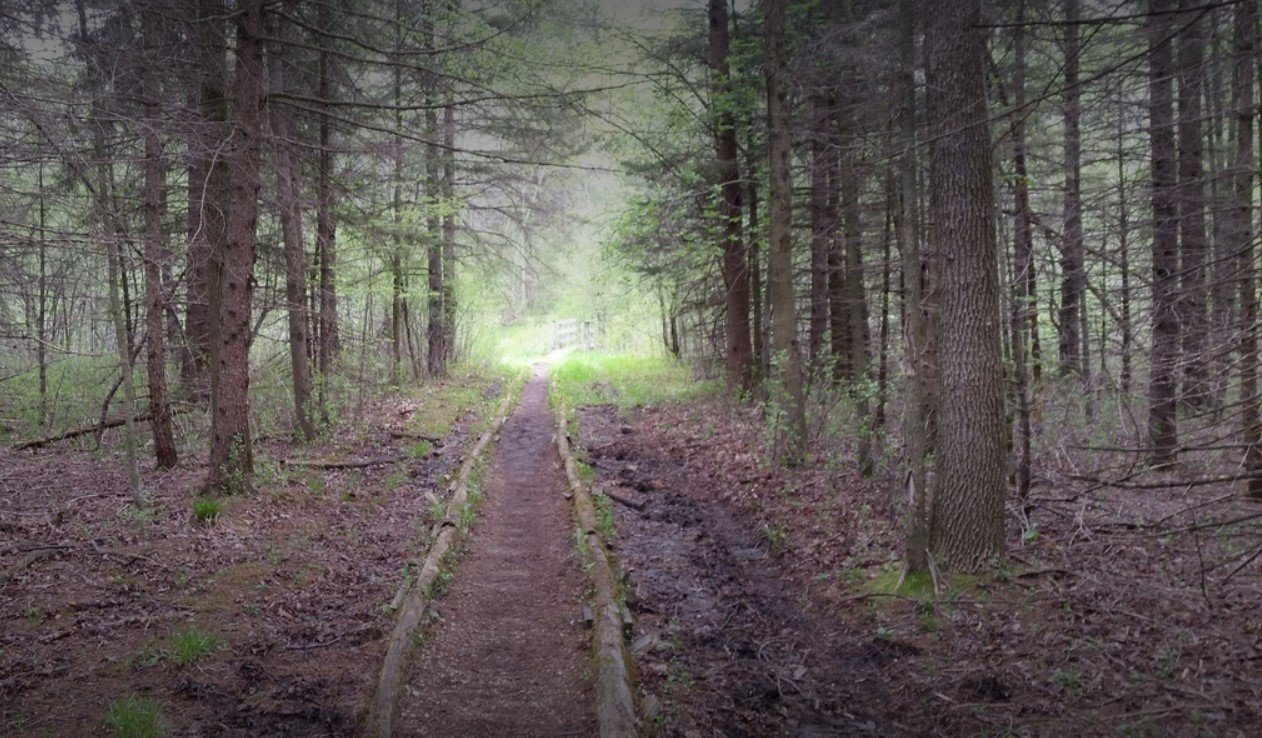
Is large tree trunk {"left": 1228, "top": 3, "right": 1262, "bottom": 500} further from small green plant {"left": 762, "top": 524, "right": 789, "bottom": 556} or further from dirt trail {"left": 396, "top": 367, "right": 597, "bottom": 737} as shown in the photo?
dirt trail {"left": 396, "top": 367, "right": 597, "bottom": 737}

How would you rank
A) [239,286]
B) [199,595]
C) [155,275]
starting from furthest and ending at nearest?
1. [155,275]
2. [239,286]
3. [199,595]

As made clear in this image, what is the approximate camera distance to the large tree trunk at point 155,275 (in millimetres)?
7664

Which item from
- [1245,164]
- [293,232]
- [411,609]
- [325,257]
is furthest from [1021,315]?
[325,257]

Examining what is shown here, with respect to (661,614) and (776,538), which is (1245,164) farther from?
(661,614)

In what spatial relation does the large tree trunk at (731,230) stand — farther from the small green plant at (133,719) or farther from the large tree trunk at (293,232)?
the small green plant at (133,719)

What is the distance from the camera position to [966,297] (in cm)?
620

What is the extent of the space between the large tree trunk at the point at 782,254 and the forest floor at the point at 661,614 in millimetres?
776

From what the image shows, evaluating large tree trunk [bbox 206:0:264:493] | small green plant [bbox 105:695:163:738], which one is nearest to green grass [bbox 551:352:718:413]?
large tree trunk [bbox 206:0:264:493]

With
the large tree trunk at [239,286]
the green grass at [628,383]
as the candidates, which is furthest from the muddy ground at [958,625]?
the green grass at [628,383]

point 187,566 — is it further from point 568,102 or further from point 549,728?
point 568,102

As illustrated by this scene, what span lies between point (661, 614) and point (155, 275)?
7.76 m

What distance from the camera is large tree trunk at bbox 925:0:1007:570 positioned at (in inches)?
242

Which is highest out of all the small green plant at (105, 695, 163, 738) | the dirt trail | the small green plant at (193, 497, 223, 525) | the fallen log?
the fallen log

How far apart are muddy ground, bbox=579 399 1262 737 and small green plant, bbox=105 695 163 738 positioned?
9.61 feet
